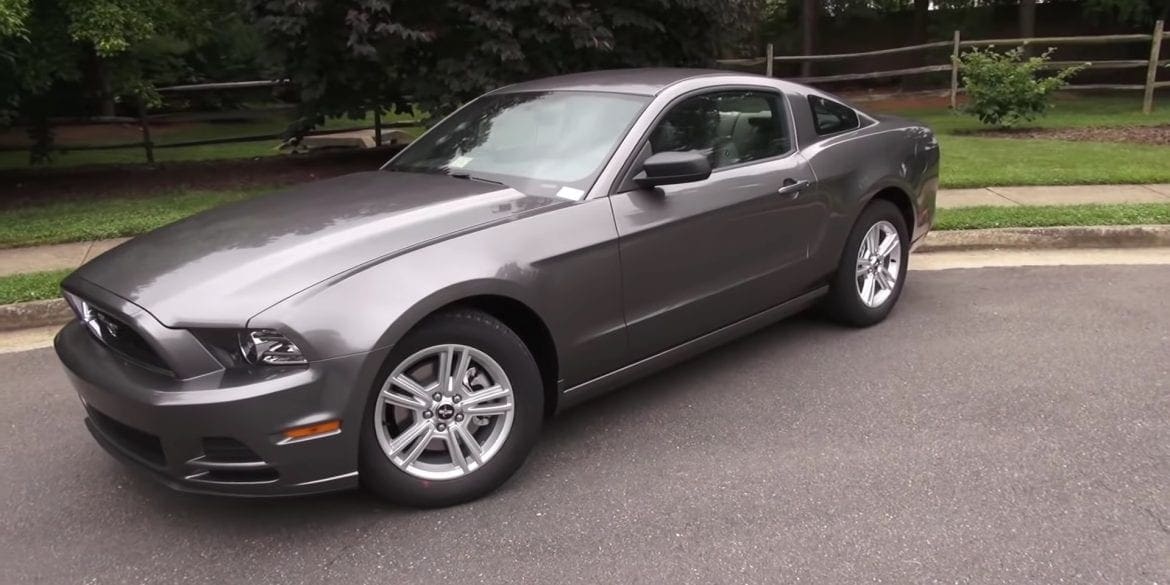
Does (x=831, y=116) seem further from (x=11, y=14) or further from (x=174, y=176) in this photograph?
(x=174, y=176)

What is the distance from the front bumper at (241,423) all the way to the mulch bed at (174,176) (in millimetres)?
7307

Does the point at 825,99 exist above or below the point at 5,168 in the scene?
above

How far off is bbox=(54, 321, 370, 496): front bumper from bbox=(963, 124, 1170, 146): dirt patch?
11.8 metres

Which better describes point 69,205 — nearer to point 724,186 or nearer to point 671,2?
point 671,2

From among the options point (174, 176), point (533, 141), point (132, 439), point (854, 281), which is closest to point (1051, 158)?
point (854, 281)

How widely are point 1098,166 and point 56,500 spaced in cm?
973

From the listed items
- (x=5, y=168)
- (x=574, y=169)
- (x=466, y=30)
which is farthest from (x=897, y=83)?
(x=574, y=169)

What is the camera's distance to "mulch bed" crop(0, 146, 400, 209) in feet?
32.3

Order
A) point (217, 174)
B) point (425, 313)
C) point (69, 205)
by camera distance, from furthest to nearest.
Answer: point (217, 174) < point (69, 205) < point (425, 313)

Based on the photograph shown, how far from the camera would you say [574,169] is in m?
3.85

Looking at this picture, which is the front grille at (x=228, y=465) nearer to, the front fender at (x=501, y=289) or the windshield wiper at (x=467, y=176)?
the front fender at (x=501, y=289)

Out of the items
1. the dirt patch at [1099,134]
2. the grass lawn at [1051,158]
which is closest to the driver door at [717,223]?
the grass lawn at [1051,158]

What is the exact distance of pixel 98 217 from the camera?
8117mm

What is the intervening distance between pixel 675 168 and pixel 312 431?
1752mm
